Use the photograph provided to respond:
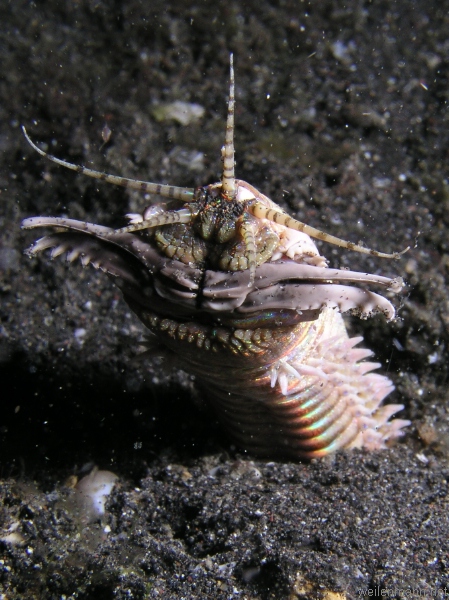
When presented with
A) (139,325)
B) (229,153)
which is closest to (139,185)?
(229,153)

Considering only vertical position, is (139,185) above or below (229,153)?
below

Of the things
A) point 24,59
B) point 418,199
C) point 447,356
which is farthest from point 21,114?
point 447,356

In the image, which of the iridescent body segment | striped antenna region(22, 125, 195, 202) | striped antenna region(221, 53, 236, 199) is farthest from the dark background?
striped antenna region(221, 53, 236, 199)

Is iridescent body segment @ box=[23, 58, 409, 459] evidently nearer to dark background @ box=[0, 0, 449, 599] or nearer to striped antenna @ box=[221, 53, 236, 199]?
striped antenna @ box=[221, 53, 236, 199]

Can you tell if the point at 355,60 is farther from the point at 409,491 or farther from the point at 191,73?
the point at 409,491

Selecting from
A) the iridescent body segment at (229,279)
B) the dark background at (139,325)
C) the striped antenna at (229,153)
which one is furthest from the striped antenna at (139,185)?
the dark background at (139,325)

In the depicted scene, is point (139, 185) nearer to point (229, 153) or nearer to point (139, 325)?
point (229, 153)
